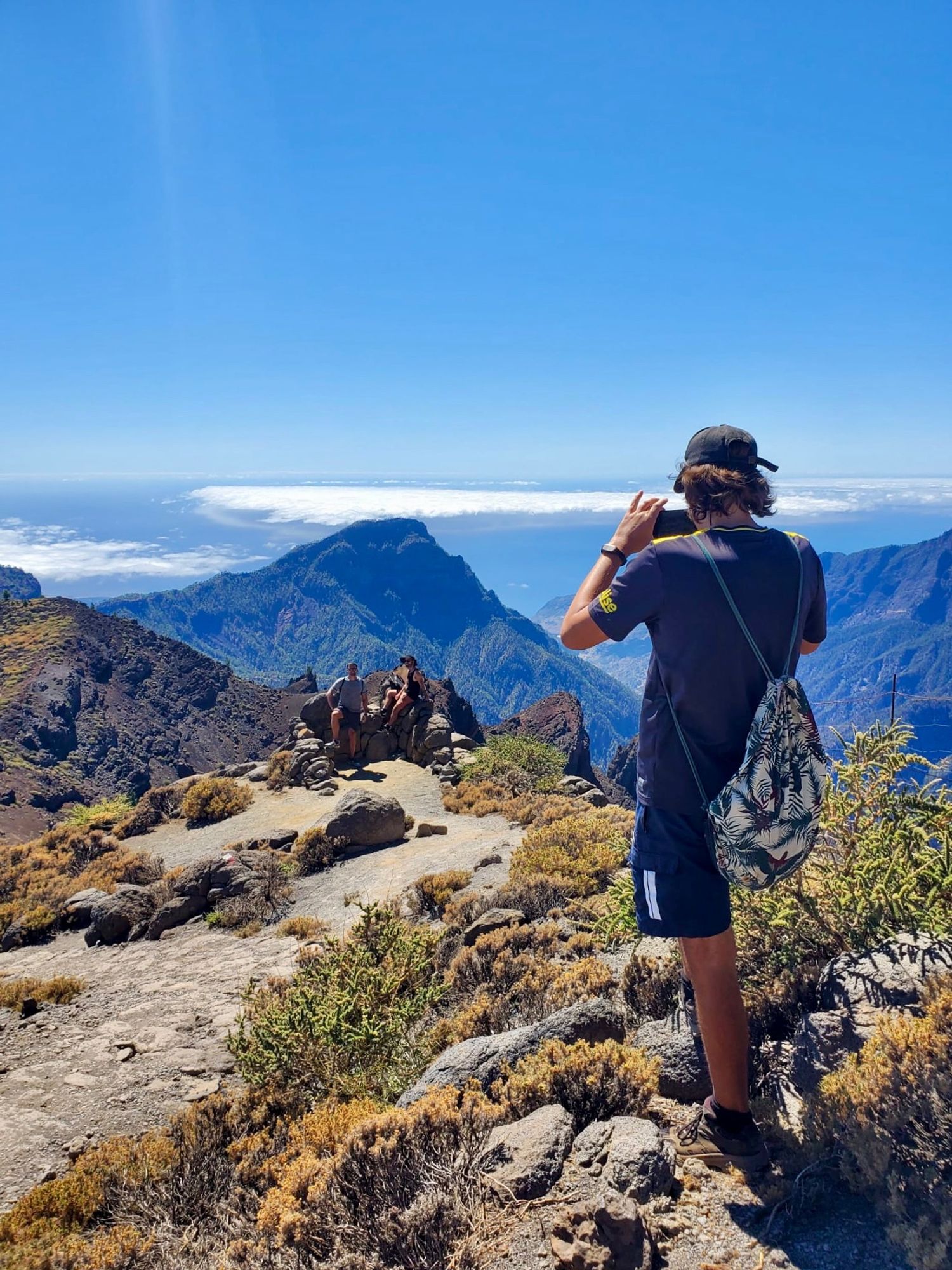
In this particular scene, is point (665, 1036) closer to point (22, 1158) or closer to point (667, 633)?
point (667, 633)

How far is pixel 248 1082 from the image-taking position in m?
4.08

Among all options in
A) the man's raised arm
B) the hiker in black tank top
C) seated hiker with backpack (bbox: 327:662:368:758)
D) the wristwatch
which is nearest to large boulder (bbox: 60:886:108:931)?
seated hiker with backpack (bbox: 327:662:368:758)

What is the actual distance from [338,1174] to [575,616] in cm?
228

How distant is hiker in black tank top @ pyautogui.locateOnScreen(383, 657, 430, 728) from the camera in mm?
16453

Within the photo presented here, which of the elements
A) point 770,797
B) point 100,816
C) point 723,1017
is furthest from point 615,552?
point 100,816

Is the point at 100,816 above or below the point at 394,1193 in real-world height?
below

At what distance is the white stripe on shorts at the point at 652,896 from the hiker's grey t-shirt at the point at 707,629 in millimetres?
249

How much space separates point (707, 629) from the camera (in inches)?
89.8

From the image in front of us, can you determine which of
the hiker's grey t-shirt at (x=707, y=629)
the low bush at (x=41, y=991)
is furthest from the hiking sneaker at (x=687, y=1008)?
the low bush at (x=41, y=991)

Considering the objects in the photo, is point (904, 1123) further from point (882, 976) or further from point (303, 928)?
point (303, 928)

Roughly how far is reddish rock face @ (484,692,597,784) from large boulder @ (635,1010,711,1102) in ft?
114

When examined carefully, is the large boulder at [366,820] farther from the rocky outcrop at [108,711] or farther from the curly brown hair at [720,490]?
the rocky outcrop at [108,711]

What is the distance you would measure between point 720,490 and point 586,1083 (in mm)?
2394

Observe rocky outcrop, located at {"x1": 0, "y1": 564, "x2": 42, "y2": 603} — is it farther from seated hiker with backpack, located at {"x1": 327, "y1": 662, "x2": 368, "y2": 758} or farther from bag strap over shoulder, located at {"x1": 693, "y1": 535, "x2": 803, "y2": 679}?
bag strap over shoulder, located at {"x1": 693, "y1": 535, "x2": 803, "y2": 679}
